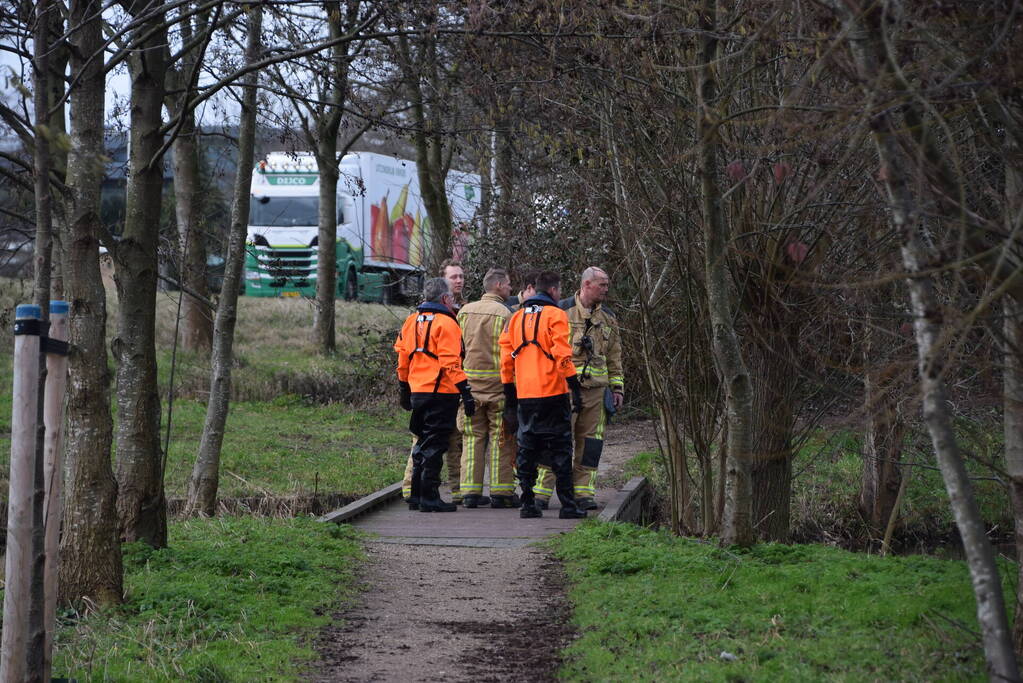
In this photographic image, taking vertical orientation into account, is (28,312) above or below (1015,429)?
above

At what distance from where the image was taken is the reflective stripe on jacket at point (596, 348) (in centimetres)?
1092

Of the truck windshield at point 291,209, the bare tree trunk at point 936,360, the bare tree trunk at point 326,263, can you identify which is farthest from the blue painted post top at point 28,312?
the truck windshield at point 291,209

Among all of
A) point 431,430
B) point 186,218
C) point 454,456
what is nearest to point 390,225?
point 186,218

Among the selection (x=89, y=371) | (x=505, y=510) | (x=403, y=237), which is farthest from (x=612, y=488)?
(x=403, y=237)

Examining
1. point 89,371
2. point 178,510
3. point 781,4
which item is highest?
point 781,4

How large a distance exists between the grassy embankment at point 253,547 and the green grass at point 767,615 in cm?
159

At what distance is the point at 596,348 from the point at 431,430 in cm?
156

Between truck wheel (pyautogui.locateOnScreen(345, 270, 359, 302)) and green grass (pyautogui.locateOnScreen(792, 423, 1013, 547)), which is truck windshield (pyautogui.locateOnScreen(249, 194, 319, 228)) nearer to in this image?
truck wheel (pyautogui.locateOnScreen(345, 270, 359, 302))

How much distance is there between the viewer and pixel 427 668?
248 inches

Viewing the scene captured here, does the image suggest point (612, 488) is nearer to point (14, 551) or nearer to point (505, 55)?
point (505, 55)

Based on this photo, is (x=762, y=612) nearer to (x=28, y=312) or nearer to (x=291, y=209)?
(x=28, y=312)

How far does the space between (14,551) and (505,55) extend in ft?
14.9

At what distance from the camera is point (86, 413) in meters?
7.20

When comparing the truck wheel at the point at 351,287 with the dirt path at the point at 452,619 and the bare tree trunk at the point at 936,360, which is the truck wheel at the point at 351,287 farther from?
the bare tree trunk at the point at 936,360
